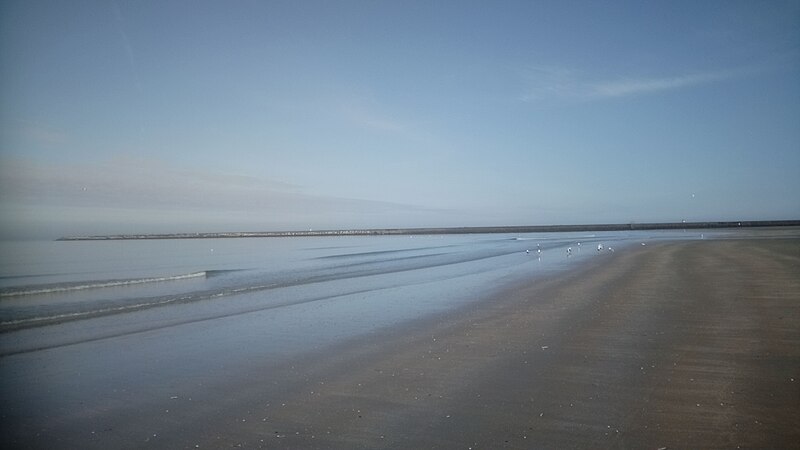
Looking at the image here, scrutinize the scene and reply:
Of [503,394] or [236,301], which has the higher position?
[503,394]

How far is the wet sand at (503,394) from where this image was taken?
4.91 meters

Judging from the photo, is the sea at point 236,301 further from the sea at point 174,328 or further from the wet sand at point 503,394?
the wet sand at point 503,394

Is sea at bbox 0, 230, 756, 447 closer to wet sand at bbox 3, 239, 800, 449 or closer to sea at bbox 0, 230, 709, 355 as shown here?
sea at bbox 0, 230, 709, 355

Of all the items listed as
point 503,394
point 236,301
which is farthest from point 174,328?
point 503,394

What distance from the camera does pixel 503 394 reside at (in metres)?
6.10

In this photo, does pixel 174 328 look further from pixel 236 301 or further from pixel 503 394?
pixel 503 394

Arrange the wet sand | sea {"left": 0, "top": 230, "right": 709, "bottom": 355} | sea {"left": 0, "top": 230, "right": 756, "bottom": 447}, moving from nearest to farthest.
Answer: the wet sand < sea {"left": 0, "top": 230, "right": 756, "bottom": 447} < sea {"left": 0, "top": 230, "right": 709, "bottom": 355}

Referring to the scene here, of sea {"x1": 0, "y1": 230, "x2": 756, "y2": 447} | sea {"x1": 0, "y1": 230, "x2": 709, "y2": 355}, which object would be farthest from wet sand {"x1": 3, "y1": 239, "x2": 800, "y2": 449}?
sea {"x1": 0, "y1": 230, "x2": 709, "y2": 355}

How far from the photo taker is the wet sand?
491 centimetres

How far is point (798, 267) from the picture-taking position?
18.1 meters

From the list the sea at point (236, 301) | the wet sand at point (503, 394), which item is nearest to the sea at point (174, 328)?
the sea at point (236, 301)

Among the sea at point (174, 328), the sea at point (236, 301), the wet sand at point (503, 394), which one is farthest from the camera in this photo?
the sea at point (236, 301)

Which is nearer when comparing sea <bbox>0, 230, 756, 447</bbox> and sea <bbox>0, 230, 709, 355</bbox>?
sea <bbox>0, 230, 756, 447</bbox>

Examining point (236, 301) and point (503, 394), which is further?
point (236, 301)
